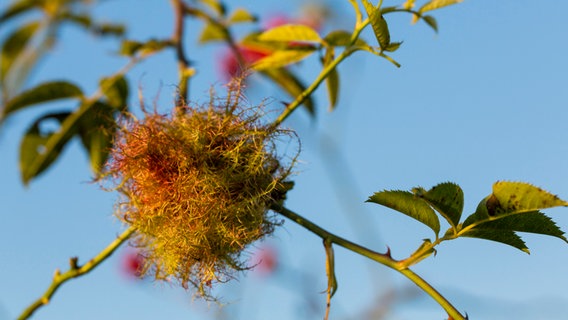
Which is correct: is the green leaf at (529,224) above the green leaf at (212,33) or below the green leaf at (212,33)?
below

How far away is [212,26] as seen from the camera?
2.79 meters

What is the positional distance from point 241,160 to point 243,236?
17cm

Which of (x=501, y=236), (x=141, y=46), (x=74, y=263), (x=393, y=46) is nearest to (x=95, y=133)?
(x=141, y=46)

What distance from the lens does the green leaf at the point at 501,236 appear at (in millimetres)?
1427

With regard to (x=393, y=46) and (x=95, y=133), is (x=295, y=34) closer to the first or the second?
(x=393, y=46)

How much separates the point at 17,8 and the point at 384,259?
7.23ft

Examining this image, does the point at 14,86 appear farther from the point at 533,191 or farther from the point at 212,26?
the point at 533,191

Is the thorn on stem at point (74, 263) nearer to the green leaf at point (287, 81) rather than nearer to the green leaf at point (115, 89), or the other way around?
the green leaf at point (115, 89)

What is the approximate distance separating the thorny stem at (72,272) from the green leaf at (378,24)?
690 mm

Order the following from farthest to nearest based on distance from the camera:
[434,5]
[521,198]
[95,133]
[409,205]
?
[95,133] → [434,5] → [409,205] → [521,198]

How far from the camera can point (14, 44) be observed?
300 centimetres

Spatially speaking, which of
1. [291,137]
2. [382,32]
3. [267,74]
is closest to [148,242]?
[291,137]

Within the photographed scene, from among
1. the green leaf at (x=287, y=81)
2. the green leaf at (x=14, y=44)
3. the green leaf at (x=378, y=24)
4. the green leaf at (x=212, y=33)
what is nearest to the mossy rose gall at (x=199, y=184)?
the green leaf at (x=378, y=24)

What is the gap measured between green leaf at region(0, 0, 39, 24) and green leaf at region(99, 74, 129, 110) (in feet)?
3.16
